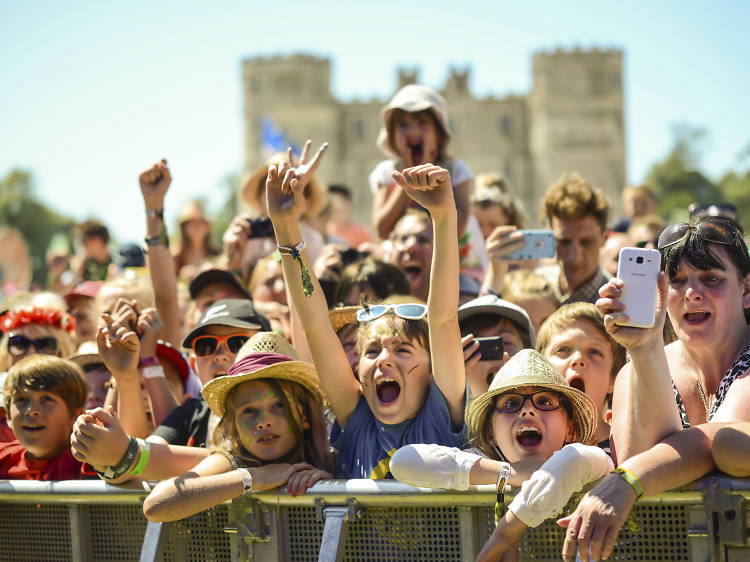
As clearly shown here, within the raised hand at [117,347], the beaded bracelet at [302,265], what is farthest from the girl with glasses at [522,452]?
the raised hand at [117,347]

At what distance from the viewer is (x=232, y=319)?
15.0 ft

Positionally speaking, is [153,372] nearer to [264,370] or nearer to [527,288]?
[264,370]

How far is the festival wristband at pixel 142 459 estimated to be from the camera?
11.3 ft

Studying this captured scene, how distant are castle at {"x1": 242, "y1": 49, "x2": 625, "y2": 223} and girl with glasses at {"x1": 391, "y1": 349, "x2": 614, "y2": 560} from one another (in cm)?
6849

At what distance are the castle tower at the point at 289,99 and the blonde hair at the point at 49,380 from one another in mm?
69630

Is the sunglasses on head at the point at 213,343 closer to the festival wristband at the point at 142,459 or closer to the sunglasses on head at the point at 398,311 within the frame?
the sunglasses on head at the point at 398,311

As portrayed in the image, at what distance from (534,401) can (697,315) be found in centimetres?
60

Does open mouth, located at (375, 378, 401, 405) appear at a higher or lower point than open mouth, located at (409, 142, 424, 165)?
lower

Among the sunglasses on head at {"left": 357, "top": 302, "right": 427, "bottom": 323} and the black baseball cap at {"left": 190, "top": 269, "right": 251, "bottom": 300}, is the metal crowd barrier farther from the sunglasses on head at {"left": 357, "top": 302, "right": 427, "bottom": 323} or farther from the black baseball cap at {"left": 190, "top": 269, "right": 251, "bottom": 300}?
the black baseball cap at {"left": 190, "top": 269, "right": 251, "bottom": 300}

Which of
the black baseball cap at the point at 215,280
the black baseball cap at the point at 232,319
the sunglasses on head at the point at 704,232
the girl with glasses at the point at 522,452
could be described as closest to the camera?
the girl with glasses at the point at 522,452

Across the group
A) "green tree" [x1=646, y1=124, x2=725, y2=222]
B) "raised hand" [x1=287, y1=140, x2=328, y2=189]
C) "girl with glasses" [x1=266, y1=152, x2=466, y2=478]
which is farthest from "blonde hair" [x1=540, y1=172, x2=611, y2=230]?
"green tree" [x1=646, y1=124, x2=725, y2=222]

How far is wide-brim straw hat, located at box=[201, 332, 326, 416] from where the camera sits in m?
3.64

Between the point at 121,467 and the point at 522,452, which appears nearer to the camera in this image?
the point at 522,452

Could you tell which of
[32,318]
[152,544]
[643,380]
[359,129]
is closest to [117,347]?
[152,544]
